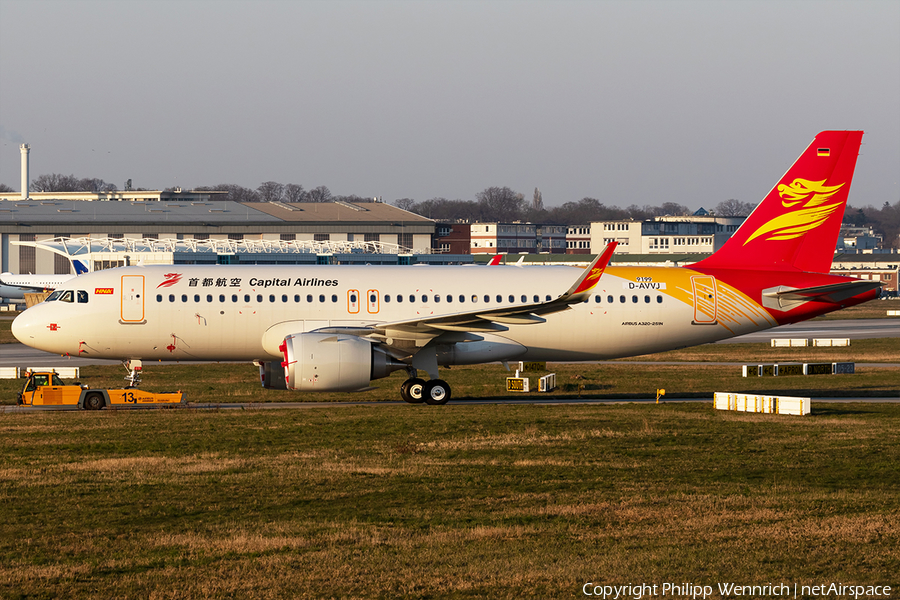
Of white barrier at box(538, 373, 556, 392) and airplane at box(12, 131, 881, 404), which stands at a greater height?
airplane at box(12, 131, 881, 404)

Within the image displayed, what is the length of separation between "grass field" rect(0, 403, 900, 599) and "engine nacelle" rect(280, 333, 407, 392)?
2420 mm

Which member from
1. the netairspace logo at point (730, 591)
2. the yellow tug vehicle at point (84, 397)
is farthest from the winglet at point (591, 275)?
the netairspace logo at point (730, 591)

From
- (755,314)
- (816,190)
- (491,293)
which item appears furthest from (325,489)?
(816,190)

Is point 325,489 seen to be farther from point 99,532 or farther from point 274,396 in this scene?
point 274,396

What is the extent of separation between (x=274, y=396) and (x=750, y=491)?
22.8 metres

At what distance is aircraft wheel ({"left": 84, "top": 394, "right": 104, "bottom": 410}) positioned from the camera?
31.6 metres

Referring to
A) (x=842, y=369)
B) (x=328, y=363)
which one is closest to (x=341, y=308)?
(x=328, y=363)

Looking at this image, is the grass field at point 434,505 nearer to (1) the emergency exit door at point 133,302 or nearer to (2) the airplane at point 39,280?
(1) the emergency exit door at point 133,302

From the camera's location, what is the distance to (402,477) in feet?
65.1

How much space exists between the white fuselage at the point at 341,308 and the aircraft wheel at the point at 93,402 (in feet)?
7.41

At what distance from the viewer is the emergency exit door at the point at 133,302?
33.5 meters

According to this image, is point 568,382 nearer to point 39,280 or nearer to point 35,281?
point 39,280

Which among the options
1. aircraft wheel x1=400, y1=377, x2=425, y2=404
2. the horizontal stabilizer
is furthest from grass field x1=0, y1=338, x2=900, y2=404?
the horizontal stabilizer

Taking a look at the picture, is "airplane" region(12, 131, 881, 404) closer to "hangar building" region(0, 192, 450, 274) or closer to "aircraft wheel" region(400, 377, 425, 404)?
"aircraft wheel" region(400, 377, 425, 404)
